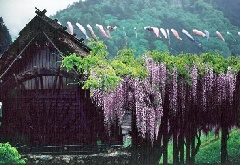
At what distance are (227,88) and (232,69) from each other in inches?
19.9

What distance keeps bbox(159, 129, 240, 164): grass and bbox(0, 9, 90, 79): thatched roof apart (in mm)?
4104

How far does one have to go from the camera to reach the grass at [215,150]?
30.3ft

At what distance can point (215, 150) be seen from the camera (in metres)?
9.67

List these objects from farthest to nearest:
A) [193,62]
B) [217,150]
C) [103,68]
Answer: [217,150], [193,62], [103,68]

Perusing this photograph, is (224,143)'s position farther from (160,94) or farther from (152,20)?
(152,20)

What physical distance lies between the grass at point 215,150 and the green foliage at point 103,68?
9.15 feet

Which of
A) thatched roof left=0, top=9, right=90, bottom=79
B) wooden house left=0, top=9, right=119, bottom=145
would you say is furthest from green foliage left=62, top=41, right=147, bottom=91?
thatched roof left=0, top=9, right=90, bottom=79

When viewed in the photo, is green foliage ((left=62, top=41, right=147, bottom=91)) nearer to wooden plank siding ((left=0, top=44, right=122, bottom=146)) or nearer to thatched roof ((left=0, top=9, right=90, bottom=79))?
wooden plank siding ((left=0, top=44, right=122, bottom=146))

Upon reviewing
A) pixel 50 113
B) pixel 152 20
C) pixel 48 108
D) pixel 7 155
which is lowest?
pixel 7 155

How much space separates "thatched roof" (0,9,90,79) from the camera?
395 inches

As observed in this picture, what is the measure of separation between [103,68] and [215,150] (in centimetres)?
400

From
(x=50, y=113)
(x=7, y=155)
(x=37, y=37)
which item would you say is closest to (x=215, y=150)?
(x=50, y=113)

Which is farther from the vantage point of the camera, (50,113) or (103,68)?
(50,113)

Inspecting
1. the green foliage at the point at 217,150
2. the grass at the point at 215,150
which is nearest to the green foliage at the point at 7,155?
the grass at the point at 215,150
